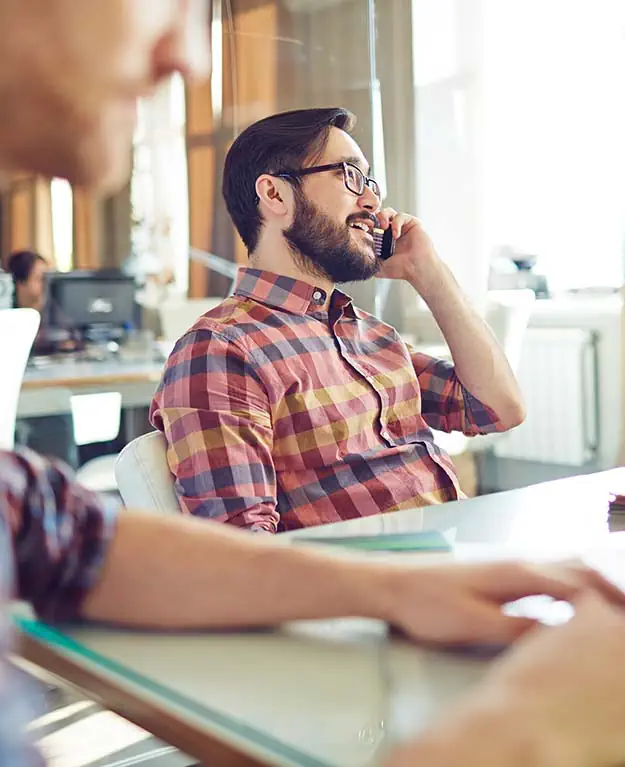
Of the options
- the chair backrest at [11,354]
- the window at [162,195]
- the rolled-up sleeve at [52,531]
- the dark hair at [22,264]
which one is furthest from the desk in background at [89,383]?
the rolled-up sleeve at [52,531]

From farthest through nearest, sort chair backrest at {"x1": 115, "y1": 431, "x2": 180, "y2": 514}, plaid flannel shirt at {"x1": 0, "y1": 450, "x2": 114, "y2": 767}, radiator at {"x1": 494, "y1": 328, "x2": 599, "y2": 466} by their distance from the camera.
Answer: radiator at {"x1": 494, "y1": 328, "x2": 599, "y2": 466} < chair backrest at {"x1": 115, "y1": 431, "x2": 180, "y2": 514} < plaid flannel shirt at {"x1": 0, "y1": 450, "x2": 114, "y2": 767}

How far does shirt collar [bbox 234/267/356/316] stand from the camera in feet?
5.47

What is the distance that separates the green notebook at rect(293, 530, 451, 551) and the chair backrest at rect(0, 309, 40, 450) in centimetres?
193

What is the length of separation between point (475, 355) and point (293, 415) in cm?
41

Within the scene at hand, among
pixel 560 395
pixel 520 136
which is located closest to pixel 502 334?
pixel 560 395

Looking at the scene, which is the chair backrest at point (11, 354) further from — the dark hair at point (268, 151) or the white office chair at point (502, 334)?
the white office chair at point (502, 334)

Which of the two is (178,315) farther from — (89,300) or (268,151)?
(268,151)

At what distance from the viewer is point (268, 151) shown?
1.87m

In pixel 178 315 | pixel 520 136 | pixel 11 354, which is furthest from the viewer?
pixel 178 315

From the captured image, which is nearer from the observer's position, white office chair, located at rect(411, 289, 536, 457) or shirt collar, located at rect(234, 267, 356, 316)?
shirt collar, located at rect(234, 267, 356, 316)

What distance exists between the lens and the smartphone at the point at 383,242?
1.86 metres

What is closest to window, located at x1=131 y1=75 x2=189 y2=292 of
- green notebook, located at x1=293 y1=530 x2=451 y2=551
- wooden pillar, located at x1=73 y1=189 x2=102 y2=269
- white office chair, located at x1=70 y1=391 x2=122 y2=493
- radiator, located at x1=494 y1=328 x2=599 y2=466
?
wooden pillar, located at x1=73 y1=189 x2=102 y2=269

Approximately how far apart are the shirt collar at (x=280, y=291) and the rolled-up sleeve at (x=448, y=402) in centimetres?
24

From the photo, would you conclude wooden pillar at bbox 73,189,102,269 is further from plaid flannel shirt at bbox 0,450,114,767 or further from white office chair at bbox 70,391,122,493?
plaid flannel shirt at bbox 0,450,114,767
